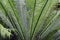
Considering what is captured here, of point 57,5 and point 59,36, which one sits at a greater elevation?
point 57,5

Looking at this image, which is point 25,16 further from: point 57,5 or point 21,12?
point 57,5

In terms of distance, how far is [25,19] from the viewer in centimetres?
111

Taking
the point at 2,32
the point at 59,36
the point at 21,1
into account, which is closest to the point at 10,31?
the point at 2,32

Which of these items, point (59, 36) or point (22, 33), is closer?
point (22, 33)

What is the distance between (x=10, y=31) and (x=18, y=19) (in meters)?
0.09

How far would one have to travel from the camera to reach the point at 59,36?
4.10ft

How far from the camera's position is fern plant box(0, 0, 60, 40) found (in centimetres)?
110

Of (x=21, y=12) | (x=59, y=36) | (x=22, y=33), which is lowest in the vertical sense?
(x=59, y=36)

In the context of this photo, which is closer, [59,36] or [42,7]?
[42,7]

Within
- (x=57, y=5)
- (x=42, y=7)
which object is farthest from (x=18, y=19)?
(x=57, y=5)

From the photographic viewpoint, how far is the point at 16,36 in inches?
44.6

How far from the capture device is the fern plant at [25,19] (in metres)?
1.10

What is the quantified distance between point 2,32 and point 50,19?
30 centimetres

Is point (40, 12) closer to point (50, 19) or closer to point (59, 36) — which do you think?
point (50, 19)
